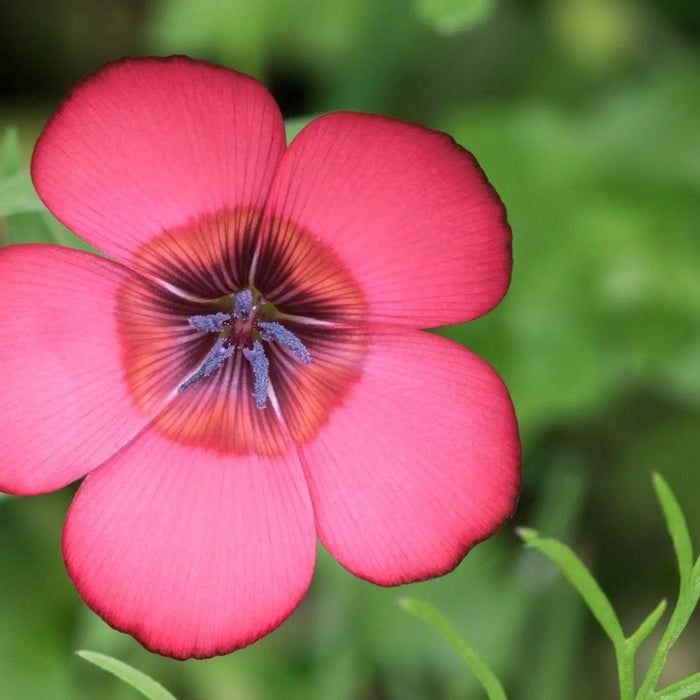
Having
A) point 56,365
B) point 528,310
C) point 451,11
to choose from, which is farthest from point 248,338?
point 528,310

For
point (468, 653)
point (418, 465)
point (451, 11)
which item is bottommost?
point (468, 653)

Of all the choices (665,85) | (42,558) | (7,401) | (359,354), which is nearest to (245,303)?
(359,354)

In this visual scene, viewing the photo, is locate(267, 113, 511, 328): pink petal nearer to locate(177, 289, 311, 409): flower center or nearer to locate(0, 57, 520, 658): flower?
locate(0, 57, 520, 658): flower

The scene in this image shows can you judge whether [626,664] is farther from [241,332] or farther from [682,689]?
[241,332]

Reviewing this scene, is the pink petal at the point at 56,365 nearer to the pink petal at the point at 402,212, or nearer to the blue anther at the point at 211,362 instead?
the blue anther at the point at 211,362

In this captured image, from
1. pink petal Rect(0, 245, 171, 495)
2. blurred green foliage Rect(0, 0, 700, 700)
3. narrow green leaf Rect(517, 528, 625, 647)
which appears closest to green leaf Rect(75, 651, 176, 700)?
pink petal Rect(0, 245, 171, 495)

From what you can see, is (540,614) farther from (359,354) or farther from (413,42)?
(413,42)
